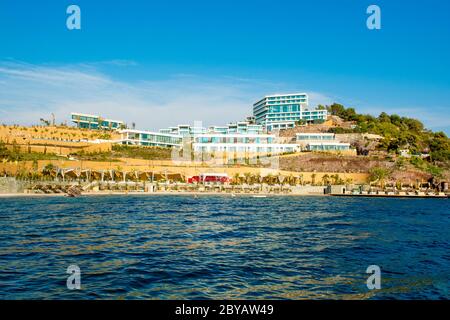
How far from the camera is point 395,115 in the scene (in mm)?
165125

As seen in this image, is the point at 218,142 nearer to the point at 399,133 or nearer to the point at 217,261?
the point at 399,133

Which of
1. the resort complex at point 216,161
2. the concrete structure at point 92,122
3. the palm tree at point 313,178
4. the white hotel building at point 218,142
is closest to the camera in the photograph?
the resort complex at point 216,161

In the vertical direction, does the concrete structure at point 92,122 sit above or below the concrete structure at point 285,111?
below

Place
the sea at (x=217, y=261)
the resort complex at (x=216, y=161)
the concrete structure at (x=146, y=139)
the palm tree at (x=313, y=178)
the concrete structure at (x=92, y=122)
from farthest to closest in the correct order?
the concrete structure at (x=92, y=122)
the concrete structure at (x=146, y=139)
the palm tree at (x=313, y=178)
the resort complex at (x=216, y=161)
the sea at (x=217, y=261)

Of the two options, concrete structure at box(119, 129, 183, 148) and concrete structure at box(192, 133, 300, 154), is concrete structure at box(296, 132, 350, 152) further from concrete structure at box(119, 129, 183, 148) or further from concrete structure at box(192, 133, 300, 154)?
concrete structure at box(119, 129, 183, 148)

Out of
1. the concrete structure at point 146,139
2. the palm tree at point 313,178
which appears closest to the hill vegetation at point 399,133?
the palm tree at point 313,178

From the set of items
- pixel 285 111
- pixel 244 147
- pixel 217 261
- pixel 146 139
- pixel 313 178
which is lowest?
pixel 217 261

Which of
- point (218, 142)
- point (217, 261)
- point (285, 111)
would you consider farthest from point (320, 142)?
point (217, 261)

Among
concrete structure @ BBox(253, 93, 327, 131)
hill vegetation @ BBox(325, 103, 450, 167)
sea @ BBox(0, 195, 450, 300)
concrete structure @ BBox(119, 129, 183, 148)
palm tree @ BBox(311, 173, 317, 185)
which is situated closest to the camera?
sea @ BBox(0, 195, 450, 300)

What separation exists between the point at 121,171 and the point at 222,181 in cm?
2454

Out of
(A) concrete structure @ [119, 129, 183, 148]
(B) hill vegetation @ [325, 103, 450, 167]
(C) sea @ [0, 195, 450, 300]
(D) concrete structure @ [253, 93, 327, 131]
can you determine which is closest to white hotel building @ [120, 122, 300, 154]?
(A) concrete structure @ [119, 129, 183, 148]

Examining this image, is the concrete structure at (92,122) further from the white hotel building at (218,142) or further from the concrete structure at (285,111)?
the concrete structure at (285,111)

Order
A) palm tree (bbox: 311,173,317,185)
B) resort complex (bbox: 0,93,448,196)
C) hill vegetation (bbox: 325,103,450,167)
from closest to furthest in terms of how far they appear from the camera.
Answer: resort complex (bbox: 0,93,448,196)
palm tree (bbox: 311,173,317,185)
hill vegetation (bbox: 325,103,450,167)
